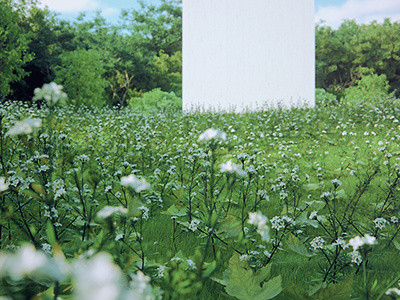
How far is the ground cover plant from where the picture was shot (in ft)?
3.41

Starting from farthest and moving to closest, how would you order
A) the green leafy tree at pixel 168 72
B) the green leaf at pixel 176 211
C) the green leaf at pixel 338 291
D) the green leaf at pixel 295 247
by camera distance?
1. the green leafy tree at pixel 168 72
2. the green leaf at pixel 176 211
3. the green leaf at pixel 295 247
4. the green leaf at pixel 338 291

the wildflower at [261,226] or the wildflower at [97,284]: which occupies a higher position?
the wildflower at [97,284]

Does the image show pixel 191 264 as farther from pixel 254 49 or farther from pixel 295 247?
pixel 254 49

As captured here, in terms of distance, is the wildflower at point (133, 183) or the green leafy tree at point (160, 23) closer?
the wildflower at point (133, 183)

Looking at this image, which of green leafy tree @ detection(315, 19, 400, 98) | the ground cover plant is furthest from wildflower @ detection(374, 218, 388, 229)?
green leafy tree @ detection(315, 19, 400, 98)

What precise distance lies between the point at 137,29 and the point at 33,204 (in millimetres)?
22455

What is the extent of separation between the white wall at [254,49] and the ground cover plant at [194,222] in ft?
17.2

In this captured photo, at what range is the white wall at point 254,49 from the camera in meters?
11.7

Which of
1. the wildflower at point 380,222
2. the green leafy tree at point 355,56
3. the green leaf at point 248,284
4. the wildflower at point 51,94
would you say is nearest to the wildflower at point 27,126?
the wildflower at point 51,94

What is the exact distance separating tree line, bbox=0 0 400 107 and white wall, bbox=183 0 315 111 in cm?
425

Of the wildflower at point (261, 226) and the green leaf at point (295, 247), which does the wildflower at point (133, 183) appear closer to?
the wildflower at point (261, 226)

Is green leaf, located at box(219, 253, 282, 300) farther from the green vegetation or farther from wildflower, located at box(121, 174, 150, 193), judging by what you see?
wildflower, located at box(121, 174, 150, 193)

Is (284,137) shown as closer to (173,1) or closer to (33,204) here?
(33,204)

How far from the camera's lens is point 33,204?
9.38 ft
